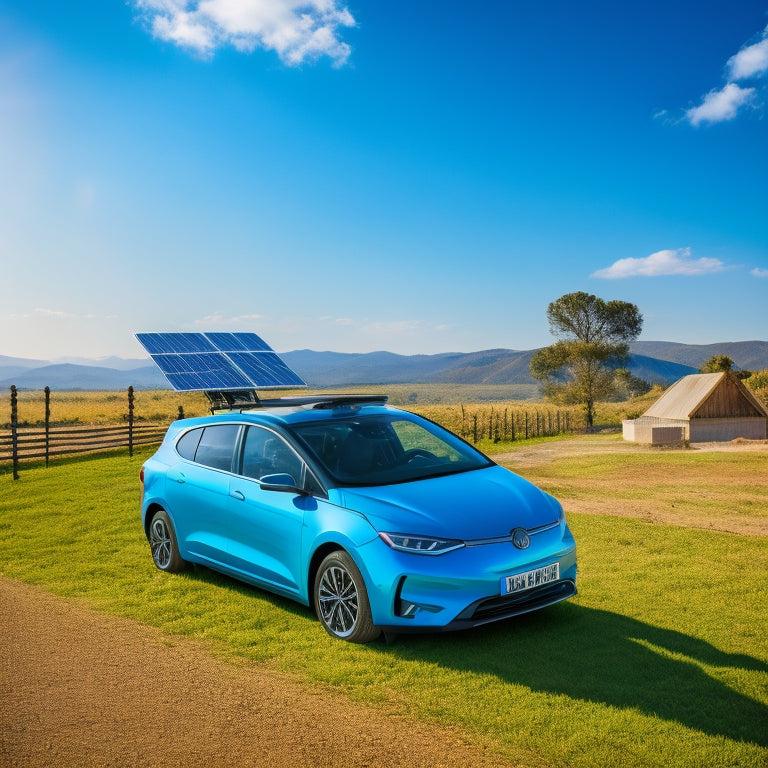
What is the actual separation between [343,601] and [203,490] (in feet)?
7.19

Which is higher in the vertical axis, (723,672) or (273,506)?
(273,506)

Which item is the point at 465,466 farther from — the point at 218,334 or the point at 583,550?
the point at 218,334

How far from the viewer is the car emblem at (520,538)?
5.42 meters

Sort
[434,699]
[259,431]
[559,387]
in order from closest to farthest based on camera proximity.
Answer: [434,699]
[259,431]
[559,387]

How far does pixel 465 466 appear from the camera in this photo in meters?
6.59

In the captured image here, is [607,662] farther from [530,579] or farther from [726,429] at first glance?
[726,429]

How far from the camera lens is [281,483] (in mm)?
6066

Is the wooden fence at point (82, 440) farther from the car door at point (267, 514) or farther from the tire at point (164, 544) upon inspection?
the car door at point (267, 514)

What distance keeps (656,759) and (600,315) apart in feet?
213

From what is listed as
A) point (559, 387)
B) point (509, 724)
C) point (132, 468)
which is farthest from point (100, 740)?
point (559, 387)

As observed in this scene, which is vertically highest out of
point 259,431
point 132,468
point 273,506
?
point 259,431

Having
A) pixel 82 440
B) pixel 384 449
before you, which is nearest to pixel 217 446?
pixel 384 449

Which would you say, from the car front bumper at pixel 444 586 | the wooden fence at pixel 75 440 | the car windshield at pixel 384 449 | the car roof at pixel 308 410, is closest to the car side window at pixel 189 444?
the car roof at pixel 308 410

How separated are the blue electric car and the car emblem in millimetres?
15
